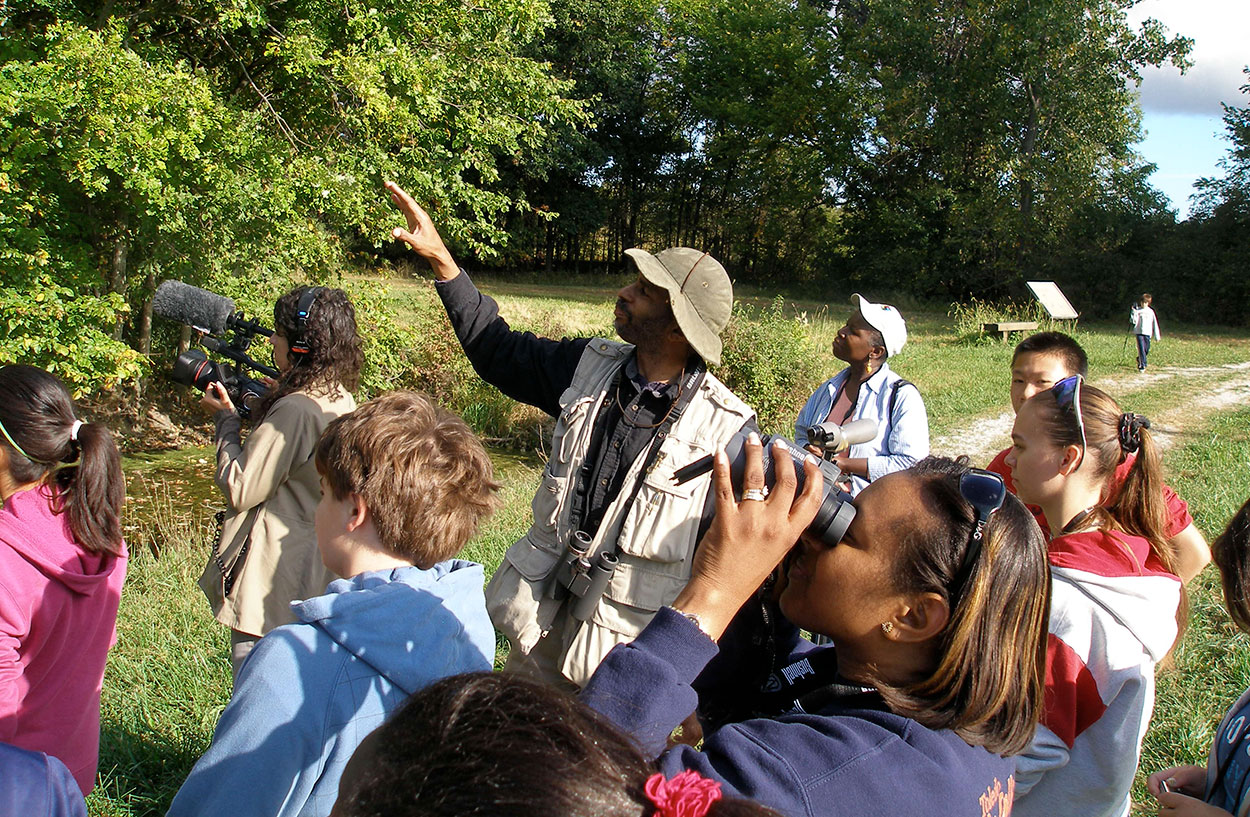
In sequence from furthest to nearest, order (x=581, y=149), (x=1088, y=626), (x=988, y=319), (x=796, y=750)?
(x=581, y=149)
(x=988, y=319)
(x=1088, y=626)
(x=796, y=750)

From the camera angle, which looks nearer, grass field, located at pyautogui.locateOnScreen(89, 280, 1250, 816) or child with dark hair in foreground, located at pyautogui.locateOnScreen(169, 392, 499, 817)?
child with dark hair in foreground, located at pyautogui.locateOnScreen(169, 392, 499, 817)

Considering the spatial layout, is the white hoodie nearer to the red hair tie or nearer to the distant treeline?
the red hair tie

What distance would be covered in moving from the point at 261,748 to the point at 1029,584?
4.33ft

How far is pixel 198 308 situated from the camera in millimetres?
3363

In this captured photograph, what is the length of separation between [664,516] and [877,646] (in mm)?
1121

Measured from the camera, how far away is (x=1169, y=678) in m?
3.69

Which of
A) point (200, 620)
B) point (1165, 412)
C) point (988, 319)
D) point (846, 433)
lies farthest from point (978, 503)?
point (988, 319)

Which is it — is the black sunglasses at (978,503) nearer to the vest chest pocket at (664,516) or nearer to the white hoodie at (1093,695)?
the white hoodie at (1093,695)

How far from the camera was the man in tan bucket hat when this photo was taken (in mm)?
2562

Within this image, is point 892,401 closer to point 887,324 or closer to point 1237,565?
point 887,324

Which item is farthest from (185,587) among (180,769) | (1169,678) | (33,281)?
(1169,678)

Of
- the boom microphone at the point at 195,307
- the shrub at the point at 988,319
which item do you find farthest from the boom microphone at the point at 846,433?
the shrub at the point at 988,319

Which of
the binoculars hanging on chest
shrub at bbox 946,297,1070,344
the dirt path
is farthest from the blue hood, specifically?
shrub at bbox 946,297,1070,344

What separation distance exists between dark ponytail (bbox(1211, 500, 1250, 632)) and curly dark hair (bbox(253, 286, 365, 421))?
8.63 feet
